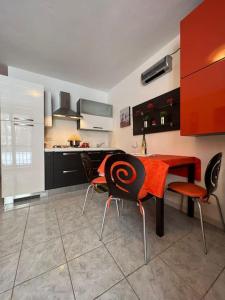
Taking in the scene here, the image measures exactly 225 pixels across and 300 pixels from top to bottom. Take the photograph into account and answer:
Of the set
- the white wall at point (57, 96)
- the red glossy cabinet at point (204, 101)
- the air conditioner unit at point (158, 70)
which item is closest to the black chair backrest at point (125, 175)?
the red glossy cabinet at point (204, 101)

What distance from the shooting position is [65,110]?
283cm

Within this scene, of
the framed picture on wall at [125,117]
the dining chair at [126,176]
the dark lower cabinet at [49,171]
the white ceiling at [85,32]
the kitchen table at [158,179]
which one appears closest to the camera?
the dining chair at [126,176]

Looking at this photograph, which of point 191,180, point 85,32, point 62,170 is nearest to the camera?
point 191,180

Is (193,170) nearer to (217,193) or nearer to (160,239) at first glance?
(217,193)

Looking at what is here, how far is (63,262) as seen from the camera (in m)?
1.01

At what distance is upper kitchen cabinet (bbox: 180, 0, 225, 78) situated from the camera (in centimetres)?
115

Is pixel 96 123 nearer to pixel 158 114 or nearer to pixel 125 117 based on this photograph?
pixel 125 117

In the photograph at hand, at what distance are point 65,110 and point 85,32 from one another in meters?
1.46

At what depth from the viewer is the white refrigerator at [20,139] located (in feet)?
6.73

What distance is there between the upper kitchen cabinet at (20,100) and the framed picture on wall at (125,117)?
1729 mm

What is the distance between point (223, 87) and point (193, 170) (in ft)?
3.23

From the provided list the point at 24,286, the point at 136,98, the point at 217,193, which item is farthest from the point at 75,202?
the point at 136,98

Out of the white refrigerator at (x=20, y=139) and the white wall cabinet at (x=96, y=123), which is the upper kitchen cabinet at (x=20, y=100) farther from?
the white wall cabinet at (x=96, y=123)

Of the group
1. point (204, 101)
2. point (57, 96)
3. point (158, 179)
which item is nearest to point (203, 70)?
point (204, 101)
